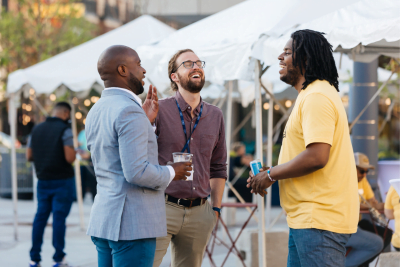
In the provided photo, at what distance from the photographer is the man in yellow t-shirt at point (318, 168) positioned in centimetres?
256

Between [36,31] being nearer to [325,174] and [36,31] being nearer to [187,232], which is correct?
[187,232]

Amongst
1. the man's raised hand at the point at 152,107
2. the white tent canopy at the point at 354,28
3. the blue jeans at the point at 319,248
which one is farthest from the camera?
the white tent canopy at the point at 354,28

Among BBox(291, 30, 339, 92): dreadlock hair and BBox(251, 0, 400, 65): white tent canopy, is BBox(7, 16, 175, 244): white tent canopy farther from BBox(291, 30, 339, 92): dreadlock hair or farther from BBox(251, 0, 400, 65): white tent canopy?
BBox(291, 30, 339, 92): dreadlock hair

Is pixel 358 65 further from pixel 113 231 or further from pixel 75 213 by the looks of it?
pixel 75 213

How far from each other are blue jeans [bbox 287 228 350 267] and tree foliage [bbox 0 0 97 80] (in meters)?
15.4

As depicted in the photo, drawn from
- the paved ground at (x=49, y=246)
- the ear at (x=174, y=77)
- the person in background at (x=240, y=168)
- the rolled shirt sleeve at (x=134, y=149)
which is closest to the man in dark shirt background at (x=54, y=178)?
the paved ground at (x=49, y=246)

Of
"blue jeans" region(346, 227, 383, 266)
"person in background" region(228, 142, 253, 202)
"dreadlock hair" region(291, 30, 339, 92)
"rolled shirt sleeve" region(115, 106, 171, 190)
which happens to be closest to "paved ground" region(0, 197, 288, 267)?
"person in background" region(228, 142, 253, 202)

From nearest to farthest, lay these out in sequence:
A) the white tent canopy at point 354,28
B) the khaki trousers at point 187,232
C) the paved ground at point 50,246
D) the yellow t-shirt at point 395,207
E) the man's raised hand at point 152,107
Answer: the man's raised hand at point 152,107, the khaki trousers at point 187,232, the white tent canopy at point 354,28, the yellow t-shirt at point 395,207, the paved ground at point 50,246

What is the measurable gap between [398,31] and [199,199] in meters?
2.13

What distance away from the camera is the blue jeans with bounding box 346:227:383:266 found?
4887mm

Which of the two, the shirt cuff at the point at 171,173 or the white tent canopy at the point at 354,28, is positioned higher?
the white tent canopy at the point at 354,28

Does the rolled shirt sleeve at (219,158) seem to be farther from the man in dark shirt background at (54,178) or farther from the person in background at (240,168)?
the person in background at (240,168)

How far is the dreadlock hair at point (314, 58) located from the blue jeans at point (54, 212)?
439 cm

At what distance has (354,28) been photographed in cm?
431
